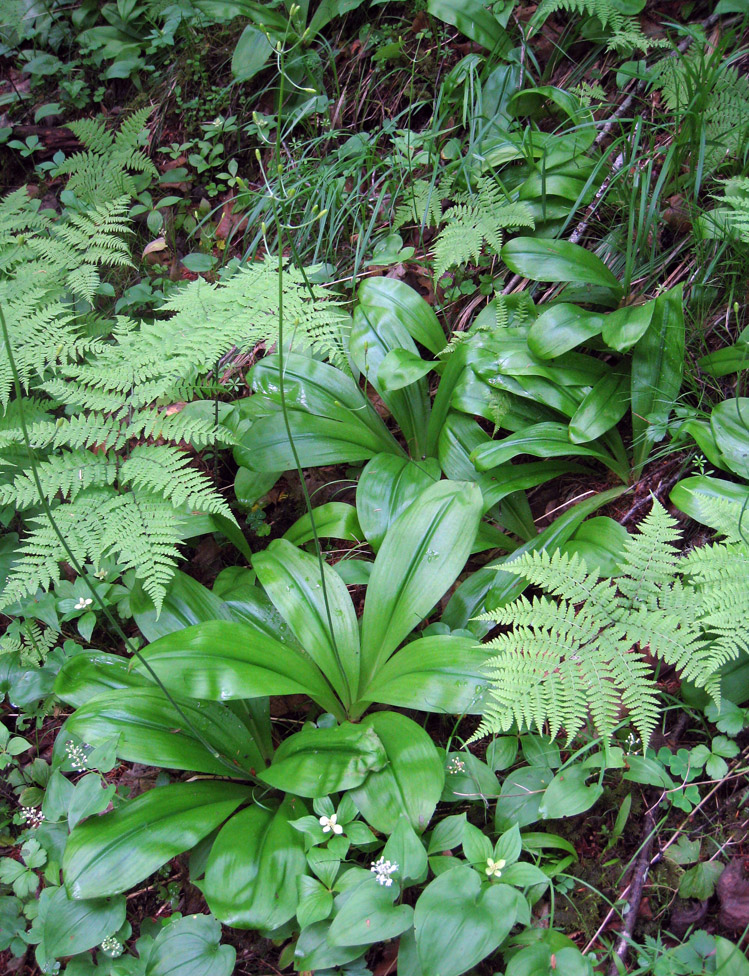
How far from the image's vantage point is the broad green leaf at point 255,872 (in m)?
1.52

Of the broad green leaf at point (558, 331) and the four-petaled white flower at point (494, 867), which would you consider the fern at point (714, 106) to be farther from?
the four-petaled white flower at point (494, 867)

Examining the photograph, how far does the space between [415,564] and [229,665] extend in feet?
1.99

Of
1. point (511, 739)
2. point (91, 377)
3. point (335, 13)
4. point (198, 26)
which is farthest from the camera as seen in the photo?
point (198, 26)

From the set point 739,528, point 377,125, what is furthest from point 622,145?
point 739,528

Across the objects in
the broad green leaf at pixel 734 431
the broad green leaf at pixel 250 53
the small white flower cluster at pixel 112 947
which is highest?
the broad green leaf at pixel 250 53

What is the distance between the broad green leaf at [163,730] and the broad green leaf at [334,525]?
642 mm

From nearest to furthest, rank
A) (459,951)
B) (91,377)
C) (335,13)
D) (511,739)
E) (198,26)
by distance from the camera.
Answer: (459,951) < (511,739) < (91,377) < (335,13) < (198,26)

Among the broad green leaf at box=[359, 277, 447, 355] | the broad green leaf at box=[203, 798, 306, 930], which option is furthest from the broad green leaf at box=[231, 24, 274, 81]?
the broad green leaf at box=[203, 798, 306, 930]

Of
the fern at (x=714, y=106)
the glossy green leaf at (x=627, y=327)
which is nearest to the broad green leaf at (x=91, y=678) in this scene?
the glossy green leaf at (x=627, y=327)

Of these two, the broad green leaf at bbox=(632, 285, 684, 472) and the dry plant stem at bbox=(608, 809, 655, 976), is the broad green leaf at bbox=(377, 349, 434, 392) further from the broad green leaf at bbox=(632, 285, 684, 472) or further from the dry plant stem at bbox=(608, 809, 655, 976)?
the dry plant stem at bbox=(608, 809, 655, 976)

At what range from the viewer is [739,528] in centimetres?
167

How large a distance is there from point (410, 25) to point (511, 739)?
370 centimetres

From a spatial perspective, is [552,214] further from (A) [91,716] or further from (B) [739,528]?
(A) [91,716]

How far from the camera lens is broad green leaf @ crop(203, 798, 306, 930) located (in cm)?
152
